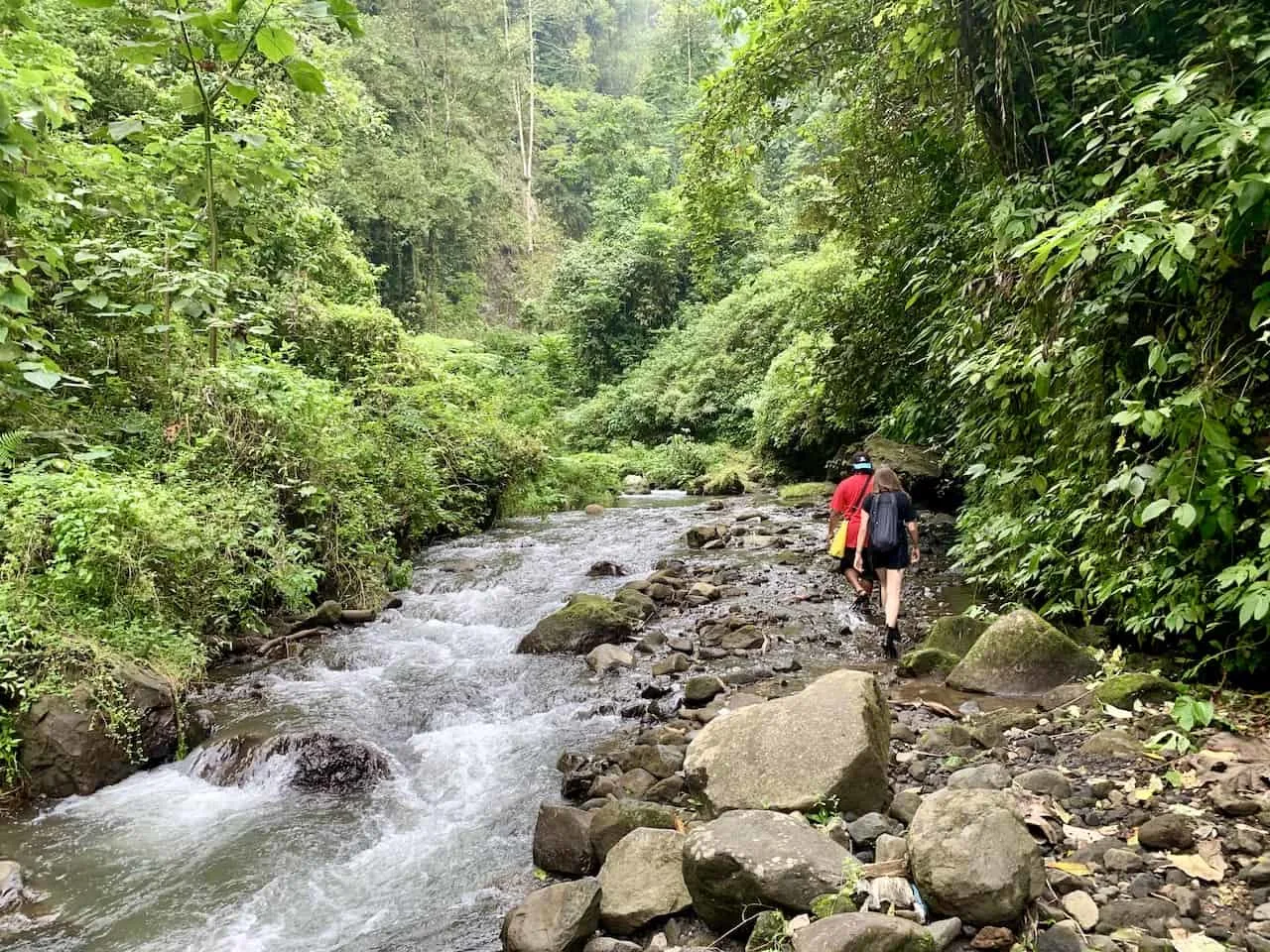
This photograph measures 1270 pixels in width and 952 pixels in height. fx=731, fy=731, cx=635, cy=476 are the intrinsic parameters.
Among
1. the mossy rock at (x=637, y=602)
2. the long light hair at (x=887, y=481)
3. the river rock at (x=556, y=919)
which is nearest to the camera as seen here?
the river rock at (x=556, y=919)

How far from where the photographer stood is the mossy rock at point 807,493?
653 inches

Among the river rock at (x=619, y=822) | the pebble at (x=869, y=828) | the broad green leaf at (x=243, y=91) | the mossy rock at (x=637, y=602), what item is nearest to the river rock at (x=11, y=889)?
the river rock at (x=619, y=822)

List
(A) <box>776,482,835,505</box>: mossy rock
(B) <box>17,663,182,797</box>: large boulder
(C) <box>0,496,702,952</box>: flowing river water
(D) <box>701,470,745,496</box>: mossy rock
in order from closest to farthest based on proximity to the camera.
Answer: (C) <box>0,496,702,952</box>: flowing river water → (B) <box>17,663,182,797</box>: large boulder → (A) <box>776,482,835,505</box>: mossy rock → (D) <box>701,470,745,496</box>: mossy rock

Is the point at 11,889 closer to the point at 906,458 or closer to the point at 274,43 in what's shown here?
the point at 274,43

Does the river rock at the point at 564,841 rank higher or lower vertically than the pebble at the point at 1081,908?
lower

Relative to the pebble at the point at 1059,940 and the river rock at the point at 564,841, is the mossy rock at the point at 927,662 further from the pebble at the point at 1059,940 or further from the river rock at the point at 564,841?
the pebble at the point at 1059,940

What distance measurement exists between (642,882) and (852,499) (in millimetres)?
5402

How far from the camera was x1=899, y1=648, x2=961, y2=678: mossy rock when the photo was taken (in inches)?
239

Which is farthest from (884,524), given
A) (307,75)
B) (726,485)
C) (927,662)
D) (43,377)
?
(726,485)

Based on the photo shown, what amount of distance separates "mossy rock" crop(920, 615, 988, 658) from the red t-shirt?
145cm

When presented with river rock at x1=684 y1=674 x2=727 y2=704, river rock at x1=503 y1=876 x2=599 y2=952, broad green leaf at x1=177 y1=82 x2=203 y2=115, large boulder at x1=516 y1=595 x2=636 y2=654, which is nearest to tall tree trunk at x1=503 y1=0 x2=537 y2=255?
large boulder at x1=516 y1=595 x2=636 y2=654

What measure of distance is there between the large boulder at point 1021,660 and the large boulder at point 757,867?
9.04ft

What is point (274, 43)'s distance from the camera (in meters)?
2.36

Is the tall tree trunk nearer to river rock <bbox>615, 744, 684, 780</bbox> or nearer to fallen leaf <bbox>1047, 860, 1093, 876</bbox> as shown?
river rock <bbox>615, 744, 684, 780</bbox>
